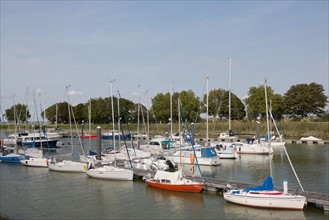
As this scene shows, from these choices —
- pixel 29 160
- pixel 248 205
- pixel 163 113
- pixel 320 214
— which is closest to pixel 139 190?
pixel 248 205

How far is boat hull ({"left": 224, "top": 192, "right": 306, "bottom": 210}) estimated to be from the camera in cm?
2528

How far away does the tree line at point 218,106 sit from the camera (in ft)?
367

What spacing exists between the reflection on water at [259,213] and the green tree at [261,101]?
9221cm

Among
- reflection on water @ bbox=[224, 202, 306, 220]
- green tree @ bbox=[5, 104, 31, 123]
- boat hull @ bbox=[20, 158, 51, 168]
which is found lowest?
reflection on water @ bbox=[224, 202, 306, 220]

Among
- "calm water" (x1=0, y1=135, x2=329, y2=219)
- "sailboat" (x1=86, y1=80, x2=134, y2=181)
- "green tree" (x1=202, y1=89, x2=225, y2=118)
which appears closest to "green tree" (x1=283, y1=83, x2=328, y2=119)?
"green tree" (x1=202, y1=89, x2=225, y2=118)

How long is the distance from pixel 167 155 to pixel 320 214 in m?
25.8

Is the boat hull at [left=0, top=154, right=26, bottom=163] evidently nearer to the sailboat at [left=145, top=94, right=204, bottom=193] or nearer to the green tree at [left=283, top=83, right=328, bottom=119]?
the sailboat at [left=145, top=94, right=204, bottom=193]

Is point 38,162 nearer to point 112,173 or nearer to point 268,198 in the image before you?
point 112,173

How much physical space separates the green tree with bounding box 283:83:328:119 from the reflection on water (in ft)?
304

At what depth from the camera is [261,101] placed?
11650cm

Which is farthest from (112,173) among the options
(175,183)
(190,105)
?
(190,105)

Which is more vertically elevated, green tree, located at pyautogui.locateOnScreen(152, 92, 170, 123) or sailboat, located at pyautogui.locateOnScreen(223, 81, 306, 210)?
green tree, located at pyautogui.locateOnScreen(152, 92, 170, 123)

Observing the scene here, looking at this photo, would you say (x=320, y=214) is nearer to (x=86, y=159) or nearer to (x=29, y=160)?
(x=86, y=159)

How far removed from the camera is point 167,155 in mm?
48656
